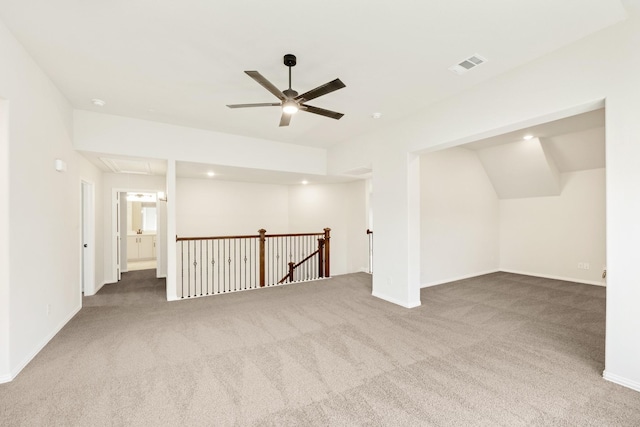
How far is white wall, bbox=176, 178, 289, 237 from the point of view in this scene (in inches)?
302

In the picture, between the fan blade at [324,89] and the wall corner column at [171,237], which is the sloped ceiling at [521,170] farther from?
the wall corner column at [171,237]

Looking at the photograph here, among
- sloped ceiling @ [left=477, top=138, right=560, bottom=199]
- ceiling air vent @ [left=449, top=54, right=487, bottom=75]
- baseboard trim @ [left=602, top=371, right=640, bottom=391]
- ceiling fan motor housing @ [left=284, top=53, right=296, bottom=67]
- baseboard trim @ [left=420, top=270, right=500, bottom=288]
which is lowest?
baseboard trim @ [left=420, top=270, right=500, bottom=288]

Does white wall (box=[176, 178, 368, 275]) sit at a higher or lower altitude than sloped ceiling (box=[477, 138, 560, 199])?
lower

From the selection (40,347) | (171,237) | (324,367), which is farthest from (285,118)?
(40,347)

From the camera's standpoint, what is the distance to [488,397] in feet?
7.57

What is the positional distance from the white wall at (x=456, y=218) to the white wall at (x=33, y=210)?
6.02 meters

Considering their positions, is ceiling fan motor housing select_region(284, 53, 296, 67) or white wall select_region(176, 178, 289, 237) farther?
white wall select_region(176, 178, 289, 237)

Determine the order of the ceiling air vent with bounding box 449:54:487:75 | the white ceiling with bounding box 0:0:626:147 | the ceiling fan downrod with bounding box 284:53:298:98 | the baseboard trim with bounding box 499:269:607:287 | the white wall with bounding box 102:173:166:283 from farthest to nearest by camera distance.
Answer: the white wall with bounding box 102:173:166:283 < the baseboard trim with bounding box 499:269:607:287 < the ceiling air vent with bounding box 449:54:487:75 < the ceiling fan downrod with bounding box 284:53:298:98 < the white ceiling with bounding box 0:0:626:147

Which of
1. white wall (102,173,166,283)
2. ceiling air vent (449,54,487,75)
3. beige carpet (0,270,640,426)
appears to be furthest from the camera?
white wall (102,173,166,283)

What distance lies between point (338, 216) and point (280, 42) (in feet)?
19.2

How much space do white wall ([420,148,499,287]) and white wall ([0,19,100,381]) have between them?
19.7 ft

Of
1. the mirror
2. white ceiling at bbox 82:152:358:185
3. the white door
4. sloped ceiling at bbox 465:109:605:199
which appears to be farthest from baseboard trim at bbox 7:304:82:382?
sloped ceiling at bbox 465:109:605:199

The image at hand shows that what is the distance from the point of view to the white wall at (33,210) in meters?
2.61

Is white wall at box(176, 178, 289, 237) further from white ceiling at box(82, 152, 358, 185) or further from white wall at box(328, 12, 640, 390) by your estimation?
white wall at box(328, 12, 640, 390)
